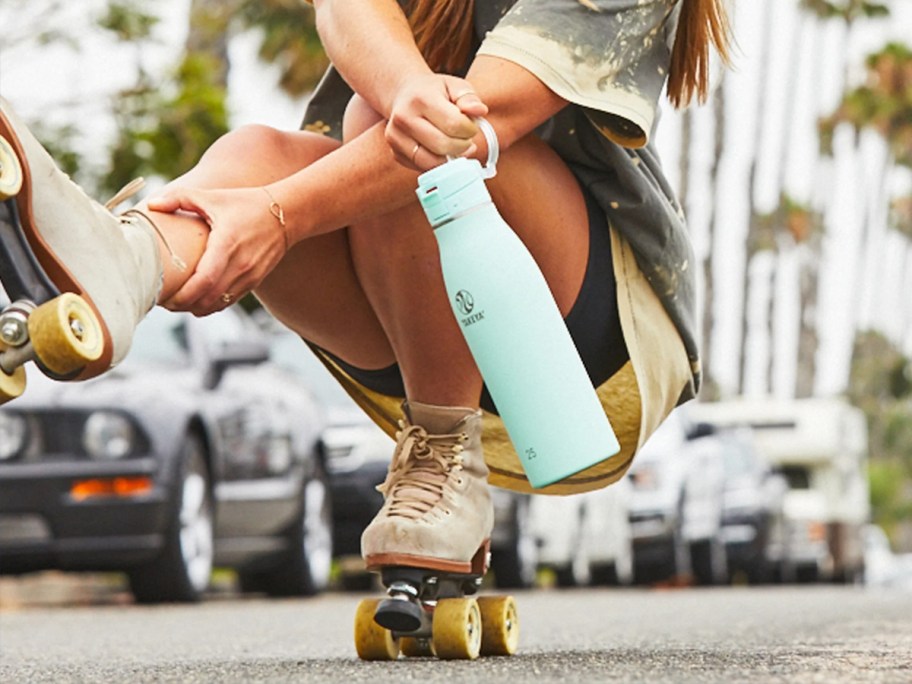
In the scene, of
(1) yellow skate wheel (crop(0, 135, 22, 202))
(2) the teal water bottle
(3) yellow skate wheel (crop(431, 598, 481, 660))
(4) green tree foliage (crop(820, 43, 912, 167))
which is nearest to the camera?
(1) yellow skate wheel (crop(0, 135, 22, 202))

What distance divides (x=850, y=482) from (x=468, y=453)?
79.5 ft

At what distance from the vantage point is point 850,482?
1057 inches

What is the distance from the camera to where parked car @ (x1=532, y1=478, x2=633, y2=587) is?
42.7 feet

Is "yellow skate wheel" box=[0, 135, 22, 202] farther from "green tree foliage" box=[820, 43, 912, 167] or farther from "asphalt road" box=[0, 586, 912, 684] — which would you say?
"green tree foliage" box=[820, 43, 912, 167]

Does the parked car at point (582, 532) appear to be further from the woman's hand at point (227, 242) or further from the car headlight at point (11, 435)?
the woman's hand at point (227, 242)

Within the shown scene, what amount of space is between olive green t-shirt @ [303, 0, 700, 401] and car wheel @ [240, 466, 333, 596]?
624cm

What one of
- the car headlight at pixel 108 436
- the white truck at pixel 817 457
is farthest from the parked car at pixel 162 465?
the white truck at pixel 817 457

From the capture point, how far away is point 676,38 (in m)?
3.22

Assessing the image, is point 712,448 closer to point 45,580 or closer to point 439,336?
point 45,580

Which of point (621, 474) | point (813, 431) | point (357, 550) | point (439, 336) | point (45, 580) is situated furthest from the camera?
point (813, 431)

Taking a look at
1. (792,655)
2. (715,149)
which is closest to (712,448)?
(792,655)

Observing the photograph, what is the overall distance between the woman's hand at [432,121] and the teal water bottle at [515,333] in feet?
0.10

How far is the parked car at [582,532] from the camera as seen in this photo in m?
13.0

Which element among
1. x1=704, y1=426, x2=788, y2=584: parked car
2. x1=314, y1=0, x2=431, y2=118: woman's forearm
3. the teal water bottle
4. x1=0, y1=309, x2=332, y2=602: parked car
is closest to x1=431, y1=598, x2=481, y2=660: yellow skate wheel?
the teal water bottle
